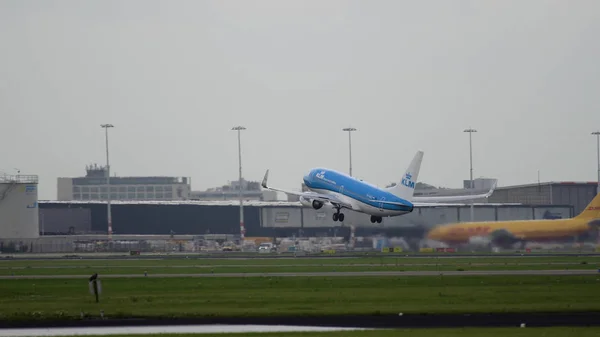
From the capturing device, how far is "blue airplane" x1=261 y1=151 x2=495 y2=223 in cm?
11881

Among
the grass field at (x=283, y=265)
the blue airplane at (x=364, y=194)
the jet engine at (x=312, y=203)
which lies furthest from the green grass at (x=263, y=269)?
the jet engine at (x=312, y=203)

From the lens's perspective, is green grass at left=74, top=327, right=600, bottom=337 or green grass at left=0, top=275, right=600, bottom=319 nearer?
green grass at left=74, top=327, right=600, bottom=337

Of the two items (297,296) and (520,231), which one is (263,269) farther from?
(520,231)

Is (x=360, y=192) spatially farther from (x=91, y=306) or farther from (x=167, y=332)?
(x=167, y=332)

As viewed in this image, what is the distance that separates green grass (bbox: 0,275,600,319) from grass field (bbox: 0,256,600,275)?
13.7 m

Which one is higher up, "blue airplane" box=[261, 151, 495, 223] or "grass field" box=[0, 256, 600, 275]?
"blue airplane" box=[261, 151, 495, 223]

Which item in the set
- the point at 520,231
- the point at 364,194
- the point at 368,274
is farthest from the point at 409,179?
the point at 520,231

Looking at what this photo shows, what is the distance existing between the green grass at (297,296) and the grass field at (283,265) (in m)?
13.7

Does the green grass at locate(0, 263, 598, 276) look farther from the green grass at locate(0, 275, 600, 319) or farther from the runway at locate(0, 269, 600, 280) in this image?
the green grass at locate(0, 275, 600, 319)

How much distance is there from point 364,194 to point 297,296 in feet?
158

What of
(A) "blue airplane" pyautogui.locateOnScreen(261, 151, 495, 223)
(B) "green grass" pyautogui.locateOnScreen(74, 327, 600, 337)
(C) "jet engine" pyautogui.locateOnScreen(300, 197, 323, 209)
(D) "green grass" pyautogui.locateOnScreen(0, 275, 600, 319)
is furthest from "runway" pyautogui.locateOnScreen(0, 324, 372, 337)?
(C) "jet engine" pyautogui.locateOnScreen(300, 197, 323, 209)

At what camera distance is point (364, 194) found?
121562 millimetres

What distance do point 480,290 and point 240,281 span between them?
21.5m

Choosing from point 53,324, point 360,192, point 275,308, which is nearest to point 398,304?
point 275,308
